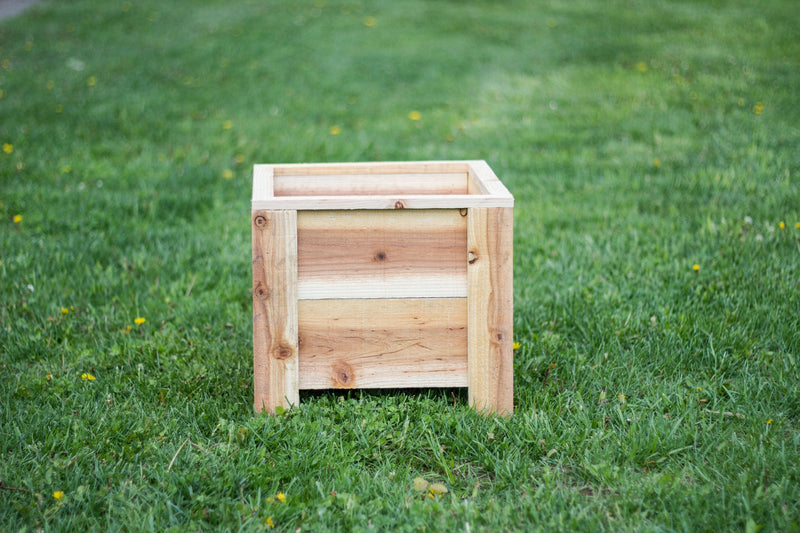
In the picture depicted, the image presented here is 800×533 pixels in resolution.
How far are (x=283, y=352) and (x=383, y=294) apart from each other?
15.4 inches

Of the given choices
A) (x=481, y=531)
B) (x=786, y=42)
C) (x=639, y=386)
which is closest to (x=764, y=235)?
(x=639, y=386)

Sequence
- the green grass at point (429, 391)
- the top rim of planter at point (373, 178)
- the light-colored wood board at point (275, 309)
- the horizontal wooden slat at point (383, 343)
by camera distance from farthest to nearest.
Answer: the top rim of planter at point (373, 178), the horizontal wooden slat at point (383, 343), the light-colored wood board at point (275, 309), the green grass at point (429, 391)

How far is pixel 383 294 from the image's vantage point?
2.37 metres

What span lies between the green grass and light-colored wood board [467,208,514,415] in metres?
0.12

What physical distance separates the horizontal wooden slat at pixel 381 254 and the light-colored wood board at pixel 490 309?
0.05 m

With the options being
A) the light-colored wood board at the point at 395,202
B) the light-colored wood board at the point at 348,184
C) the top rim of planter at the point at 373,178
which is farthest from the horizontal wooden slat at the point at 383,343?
the light-colored wood board at the point at 348,184

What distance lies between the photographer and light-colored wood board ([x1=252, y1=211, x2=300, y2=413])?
7.43 ft

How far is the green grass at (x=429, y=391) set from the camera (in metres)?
2.04

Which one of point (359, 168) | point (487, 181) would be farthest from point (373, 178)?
point (487, 181)

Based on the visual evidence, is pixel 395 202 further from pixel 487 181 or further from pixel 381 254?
pixel 487 181

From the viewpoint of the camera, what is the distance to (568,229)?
4160 mm

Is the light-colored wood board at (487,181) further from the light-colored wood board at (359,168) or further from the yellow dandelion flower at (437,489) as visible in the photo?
the yellow dandelion flower at (437,489)

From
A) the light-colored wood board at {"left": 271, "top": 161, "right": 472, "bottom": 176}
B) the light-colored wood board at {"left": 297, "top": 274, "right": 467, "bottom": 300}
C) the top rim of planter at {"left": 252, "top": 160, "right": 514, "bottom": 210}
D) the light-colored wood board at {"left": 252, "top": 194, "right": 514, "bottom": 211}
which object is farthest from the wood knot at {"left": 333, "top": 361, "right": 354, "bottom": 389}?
the light-colored wood board at {"left": 271, "top": 161, "right": 472, "bottom": 176}

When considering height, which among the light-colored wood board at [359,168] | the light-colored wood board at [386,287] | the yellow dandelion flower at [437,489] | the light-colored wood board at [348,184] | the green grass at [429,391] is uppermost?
the light-colored wood board at [359,168]
